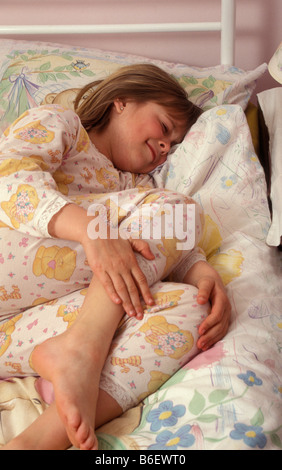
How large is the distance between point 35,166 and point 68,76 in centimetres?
68

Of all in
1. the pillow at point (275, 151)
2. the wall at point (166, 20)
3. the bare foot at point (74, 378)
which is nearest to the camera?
the bare foot at point (74, 378)

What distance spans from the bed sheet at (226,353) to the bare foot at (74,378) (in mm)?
53

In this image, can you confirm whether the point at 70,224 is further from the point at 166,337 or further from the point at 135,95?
the point at 135,95

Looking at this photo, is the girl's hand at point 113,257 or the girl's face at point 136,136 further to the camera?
the girl's face at point 136,136

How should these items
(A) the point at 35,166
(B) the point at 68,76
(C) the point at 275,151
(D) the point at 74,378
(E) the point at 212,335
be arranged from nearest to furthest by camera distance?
(D) the point at 74,378 → (E) the point at 212,335 → (A) the point at 35,166 → (C) the point at 275,151 → (B) the point at 68,76

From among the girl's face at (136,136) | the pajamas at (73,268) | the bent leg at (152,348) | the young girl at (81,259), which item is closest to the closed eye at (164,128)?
the girl's face at (136,136)

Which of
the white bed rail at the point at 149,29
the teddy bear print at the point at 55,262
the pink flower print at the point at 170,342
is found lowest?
the pink flower print at the point at 170,342

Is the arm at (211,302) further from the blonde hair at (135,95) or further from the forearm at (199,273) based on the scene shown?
the blonde hair at (135,95)

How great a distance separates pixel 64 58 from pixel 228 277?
3.05 feet

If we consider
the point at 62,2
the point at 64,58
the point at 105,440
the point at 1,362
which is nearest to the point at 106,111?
the point at 64,58

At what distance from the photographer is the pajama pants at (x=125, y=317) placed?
92 centimetres

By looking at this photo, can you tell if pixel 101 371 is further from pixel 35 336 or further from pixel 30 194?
pixel 30 194

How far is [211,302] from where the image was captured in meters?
1.03

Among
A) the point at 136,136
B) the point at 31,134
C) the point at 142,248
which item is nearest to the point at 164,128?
the point at 136,136
